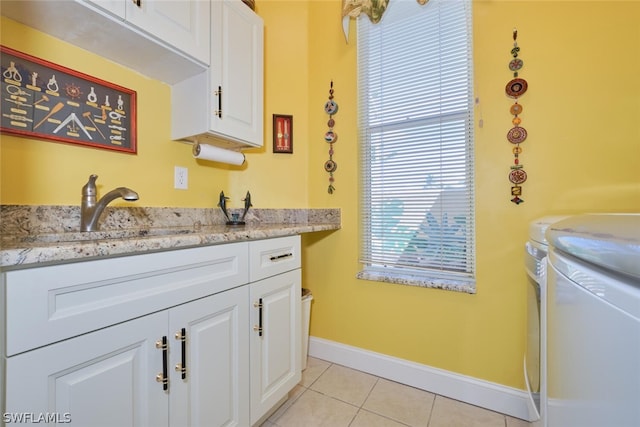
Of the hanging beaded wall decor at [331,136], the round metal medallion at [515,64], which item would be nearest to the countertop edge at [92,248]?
the hanging beaded wall decor at [331,136]

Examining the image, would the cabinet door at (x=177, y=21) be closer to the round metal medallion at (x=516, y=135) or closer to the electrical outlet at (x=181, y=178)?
the electrical outlet at (x=181, y=178)

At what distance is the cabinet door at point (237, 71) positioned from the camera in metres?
1.31

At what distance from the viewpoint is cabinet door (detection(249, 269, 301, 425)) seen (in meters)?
1.10

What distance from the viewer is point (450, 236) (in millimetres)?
1440

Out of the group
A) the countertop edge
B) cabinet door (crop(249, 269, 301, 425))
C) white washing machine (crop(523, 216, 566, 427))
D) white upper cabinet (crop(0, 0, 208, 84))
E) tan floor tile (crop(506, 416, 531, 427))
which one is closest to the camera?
the countertop edge

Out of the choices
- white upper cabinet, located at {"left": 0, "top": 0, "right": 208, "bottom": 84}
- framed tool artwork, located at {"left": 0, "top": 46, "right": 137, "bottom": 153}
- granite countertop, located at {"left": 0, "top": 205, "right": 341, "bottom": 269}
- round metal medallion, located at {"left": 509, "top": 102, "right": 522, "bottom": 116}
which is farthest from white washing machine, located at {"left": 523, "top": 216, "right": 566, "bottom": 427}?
framed tool artwork, located at {"left": 0, "top": 46, "right": 137, "bottom": 153}

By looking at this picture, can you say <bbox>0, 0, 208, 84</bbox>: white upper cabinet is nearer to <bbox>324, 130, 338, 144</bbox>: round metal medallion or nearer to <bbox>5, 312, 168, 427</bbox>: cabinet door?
<bbox>324, 130, 338, 144</bbox>: round metal medallion

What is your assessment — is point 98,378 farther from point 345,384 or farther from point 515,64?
point 515,64

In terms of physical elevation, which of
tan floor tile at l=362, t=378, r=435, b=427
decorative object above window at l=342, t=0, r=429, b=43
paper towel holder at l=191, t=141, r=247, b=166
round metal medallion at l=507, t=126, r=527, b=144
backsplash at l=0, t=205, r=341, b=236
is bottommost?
tan floor tile at l=362, t=378, r=435, b=427

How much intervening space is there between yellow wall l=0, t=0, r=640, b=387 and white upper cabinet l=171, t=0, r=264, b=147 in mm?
146

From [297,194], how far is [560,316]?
5.12 ft

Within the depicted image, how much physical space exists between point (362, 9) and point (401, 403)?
7.72ft

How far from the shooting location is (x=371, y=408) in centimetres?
134

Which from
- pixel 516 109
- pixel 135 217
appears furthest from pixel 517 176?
pixel 135 217
